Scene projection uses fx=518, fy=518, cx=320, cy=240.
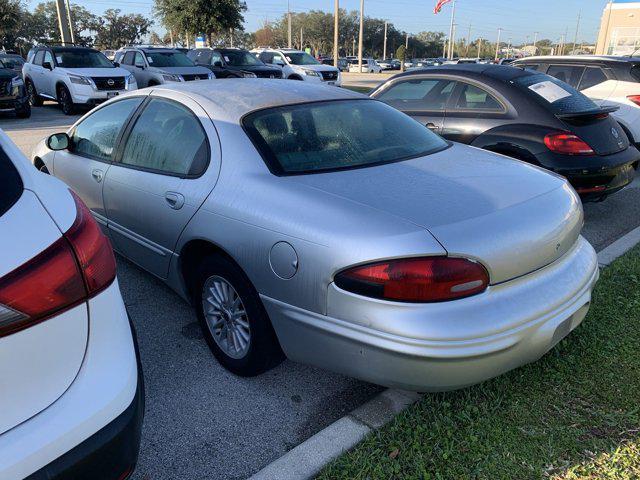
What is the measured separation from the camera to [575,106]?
5.02 metres

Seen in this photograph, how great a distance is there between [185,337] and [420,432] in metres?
1.59

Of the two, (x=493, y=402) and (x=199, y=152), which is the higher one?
(x=199, y=152)

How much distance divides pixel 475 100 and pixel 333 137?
3.01m

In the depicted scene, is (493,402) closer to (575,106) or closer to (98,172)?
(98,172)

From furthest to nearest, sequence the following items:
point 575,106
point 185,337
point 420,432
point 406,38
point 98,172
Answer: point 406,38 < point 575,106 < point 98,172 < point 185,337 < point 420,432

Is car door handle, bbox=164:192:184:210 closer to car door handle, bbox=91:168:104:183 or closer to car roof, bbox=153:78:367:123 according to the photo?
car roof, bbox=153:78:367:123

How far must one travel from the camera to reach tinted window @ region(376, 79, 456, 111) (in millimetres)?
5734

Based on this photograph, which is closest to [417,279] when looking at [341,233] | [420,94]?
[341,233]

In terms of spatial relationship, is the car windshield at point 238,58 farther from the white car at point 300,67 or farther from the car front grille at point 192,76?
the car front grille at point 192,76

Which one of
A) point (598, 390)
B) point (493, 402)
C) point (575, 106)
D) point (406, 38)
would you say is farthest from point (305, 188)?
point (406, 38)

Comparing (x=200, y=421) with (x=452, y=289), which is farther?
(x=200, y=421)

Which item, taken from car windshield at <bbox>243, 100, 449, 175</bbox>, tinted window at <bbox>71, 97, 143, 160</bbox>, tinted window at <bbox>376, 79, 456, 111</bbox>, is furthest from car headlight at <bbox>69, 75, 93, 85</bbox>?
car windshield at <bbox>243, 100, 449, 175</bbox>

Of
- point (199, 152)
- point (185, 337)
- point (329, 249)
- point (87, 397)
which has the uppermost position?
point (199, 152)

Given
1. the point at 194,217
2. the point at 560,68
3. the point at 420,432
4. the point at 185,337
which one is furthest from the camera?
the point at 560,68
